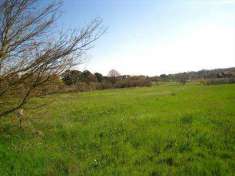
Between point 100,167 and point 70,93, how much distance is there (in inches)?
77.7

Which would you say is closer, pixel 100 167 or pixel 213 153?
pixel 100 167

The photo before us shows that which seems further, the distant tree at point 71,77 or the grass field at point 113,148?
the distant tree at point 71,77

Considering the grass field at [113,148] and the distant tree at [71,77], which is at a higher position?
the distant tree at [71,77]

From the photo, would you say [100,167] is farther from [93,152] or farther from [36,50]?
[36,50]

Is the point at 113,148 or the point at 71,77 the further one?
the point at 113,148

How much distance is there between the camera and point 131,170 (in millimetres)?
5918

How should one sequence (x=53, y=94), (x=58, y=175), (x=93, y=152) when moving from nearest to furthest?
(x=58, y=175) < (x=53, y=94) < (x=93, y=152)

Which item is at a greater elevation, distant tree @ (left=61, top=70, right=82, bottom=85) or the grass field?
distant tree @ (left=61, top=70, right=82, bottom=85)

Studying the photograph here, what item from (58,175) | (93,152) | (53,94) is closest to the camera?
(58,175)

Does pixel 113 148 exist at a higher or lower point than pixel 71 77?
lower

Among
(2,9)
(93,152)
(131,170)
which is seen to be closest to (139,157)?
(131,170)

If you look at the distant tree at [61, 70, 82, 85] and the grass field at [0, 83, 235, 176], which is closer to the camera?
the grass field at [0, 83, 235, 176]

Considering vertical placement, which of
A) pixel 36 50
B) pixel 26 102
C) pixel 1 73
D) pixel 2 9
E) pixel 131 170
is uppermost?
pixel 2 9

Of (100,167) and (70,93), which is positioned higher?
(70,93)
